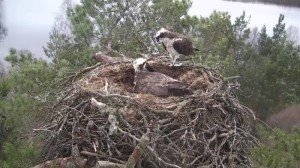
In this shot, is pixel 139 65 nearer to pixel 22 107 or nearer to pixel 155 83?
pixel 155 83

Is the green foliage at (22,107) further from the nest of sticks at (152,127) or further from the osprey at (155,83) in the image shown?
the osprey at (155,83)

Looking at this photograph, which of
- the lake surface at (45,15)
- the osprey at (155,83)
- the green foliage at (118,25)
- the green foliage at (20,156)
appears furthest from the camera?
the lake surface at (45,15)

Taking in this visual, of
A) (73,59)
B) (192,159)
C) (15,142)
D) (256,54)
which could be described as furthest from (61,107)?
(256,54)

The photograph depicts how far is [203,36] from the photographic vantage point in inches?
374

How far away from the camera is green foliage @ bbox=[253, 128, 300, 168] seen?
4.62 m

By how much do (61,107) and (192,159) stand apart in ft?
4.06

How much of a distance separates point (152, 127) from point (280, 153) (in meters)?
1.70

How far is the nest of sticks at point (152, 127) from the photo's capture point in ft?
12.7

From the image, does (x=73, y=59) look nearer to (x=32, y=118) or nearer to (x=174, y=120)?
(x=32, y=118)

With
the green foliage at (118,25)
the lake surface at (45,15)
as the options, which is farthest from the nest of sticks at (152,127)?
the lake surface at (45,15)

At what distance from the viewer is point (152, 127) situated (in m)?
3.88

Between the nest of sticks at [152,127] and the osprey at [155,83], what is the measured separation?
107 mm

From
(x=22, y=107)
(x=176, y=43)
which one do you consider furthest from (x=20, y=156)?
(x=176, y=43)

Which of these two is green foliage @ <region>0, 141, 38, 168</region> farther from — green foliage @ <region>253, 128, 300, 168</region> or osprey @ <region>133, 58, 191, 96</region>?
green foliage @ <region>253, 128, 300, 168</region>
